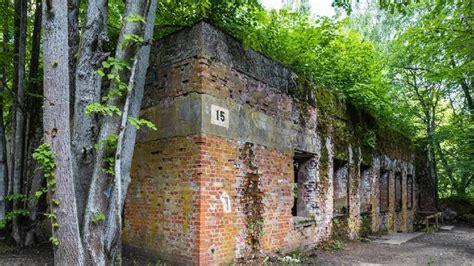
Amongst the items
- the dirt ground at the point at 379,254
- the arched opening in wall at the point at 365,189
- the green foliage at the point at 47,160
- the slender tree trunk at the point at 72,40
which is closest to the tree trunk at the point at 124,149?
the green foliage at the point at 47,160

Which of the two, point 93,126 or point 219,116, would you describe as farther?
point 219,116

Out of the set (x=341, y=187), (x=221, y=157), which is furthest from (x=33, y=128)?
(x=341, y=187)

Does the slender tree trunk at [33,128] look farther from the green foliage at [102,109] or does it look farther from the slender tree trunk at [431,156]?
A: the slender tree trunk at [431,156]

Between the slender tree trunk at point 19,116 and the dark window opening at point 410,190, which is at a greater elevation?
the slender tree trunk at point 19,116

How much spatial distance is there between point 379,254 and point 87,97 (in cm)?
726

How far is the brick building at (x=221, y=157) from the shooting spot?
5.64 meters

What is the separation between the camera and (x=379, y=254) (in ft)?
28.1

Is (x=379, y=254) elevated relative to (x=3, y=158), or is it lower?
lower

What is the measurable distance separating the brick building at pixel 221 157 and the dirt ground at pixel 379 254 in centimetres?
64

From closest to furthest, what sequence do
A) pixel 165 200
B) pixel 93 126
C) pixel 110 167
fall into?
1. pixel 110 167
2. pixel 93 126
3. pixel 165 200

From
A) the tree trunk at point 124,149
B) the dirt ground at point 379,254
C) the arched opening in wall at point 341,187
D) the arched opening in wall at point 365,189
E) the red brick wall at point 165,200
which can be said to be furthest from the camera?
the arched opening in wall at point 365,189

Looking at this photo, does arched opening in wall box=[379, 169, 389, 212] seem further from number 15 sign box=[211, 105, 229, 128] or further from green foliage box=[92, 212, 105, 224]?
green foliage box=[92, 212, 105, 224]

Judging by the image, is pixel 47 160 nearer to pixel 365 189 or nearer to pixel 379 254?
pixel 379 254

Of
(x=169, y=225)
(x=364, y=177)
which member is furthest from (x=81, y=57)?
(x=364, y=177)
